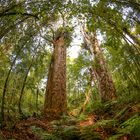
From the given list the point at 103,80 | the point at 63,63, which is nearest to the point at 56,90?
the point at 63,63

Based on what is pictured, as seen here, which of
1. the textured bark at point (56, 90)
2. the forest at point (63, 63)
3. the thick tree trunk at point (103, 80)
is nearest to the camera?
the forest at point (63, 63)

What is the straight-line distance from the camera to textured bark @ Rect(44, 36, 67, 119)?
8.69 meters

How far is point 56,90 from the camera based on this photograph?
9133mm

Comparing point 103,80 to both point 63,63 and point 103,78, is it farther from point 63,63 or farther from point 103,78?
point 63,63

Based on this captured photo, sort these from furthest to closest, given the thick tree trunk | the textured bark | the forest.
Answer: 1. the thick tree trunk
2. the textured bark
3. the forest

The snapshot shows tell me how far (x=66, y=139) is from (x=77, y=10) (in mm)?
3012

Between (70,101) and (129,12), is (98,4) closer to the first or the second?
(129,12)

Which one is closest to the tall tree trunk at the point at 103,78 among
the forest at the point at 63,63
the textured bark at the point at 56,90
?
the forest at the point at 63,63

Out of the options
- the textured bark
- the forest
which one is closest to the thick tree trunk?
the forest

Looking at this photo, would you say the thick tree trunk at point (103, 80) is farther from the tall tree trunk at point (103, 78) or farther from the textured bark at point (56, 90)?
the textured bark at point (56, 90)

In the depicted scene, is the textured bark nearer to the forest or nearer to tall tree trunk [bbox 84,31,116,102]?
the forest

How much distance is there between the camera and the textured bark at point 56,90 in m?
8.69

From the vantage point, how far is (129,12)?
7.35 meters

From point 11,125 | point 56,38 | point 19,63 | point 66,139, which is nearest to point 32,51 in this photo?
point 19,63
